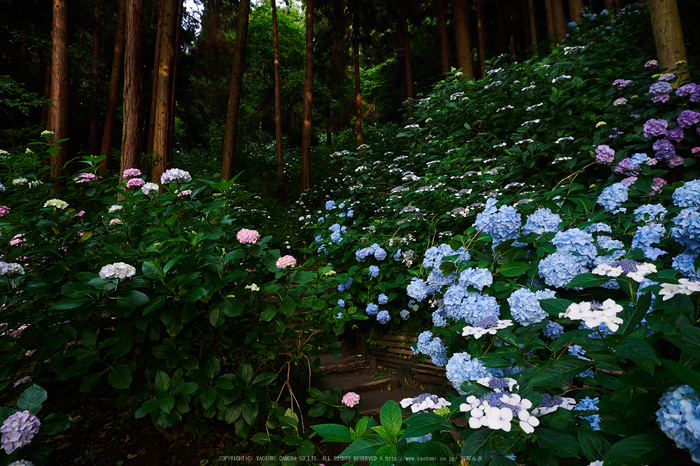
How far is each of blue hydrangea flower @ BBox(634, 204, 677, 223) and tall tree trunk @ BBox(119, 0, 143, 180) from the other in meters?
5.08

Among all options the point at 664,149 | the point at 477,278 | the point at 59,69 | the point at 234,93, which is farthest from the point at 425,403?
the point at 234,93

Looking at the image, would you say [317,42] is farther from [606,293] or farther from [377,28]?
[606,293]

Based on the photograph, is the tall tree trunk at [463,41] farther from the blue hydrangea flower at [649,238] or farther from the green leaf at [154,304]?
the green leaf at [154,304]

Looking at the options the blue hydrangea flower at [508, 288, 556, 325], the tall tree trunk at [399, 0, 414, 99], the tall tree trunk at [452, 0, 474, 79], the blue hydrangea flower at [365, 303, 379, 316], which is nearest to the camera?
the blue hydrangea flower at [508, 288, 556, 325]

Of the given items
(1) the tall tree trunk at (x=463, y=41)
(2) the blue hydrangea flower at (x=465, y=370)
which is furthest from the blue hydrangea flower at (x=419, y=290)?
(1) the tall tree trunk at (x=463, y=41)

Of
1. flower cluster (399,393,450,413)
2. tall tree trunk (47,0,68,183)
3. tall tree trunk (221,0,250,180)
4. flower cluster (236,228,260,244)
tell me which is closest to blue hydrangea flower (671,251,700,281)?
flower cluster (399,393,450,413)

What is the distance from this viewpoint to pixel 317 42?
36.1 ft

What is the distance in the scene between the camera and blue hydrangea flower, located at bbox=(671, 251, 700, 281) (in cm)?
123

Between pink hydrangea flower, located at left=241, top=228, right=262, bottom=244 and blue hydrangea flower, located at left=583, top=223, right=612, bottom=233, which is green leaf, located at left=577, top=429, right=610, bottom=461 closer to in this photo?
blue hydrangea flower, located at left=583, top=223, right=612, bottom=233

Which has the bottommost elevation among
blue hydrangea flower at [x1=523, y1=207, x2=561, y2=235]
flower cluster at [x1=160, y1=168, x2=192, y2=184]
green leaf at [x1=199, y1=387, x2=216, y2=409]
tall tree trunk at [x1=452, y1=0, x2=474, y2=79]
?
green leaf at [x1=199, y1=387, x2=216, y2=409]

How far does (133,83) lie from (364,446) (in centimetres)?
527

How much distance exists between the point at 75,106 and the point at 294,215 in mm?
7353

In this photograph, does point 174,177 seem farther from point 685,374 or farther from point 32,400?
point 685,374

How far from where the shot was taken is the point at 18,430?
1256mm
